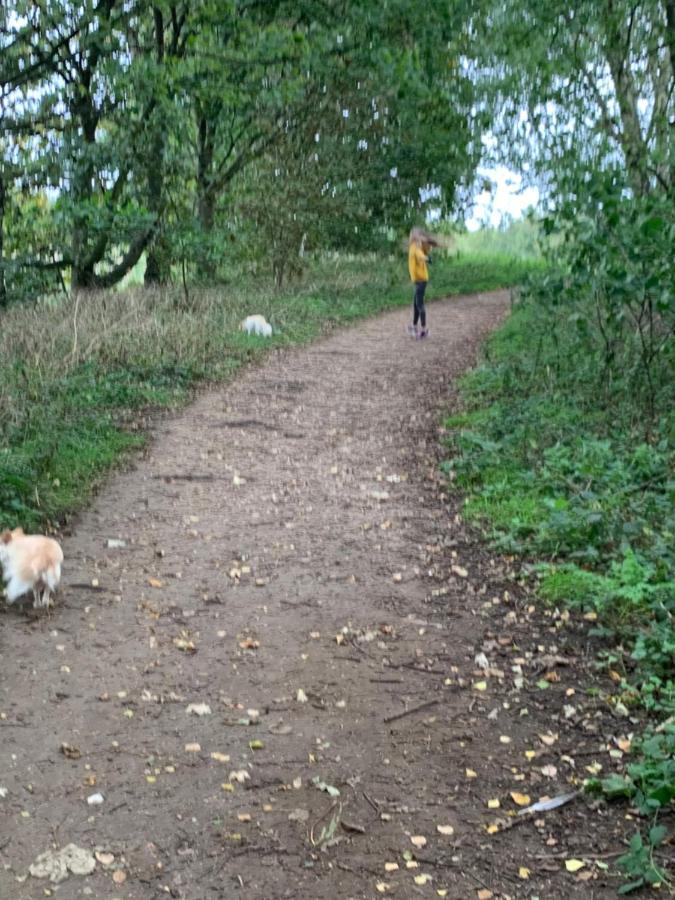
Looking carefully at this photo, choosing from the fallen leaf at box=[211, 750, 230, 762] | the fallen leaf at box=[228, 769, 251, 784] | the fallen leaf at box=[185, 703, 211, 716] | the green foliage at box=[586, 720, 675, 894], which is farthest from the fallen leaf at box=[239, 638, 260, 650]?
the green foliage at box=[586, 720, 675, 894]

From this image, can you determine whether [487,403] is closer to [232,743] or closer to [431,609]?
[431,609]

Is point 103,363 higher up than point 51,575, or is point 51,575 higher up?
point 103,363

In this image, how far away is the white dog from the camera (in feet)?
47.1

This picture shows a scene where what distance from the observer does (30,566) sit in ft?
17.6

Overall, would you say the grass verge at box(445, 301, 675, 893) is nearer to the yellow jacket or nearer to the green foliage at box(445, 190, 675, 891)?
the green foliage at box(445, 190, 675, 891)

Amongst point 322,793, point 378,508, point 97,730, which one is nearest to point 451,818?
point 322,793

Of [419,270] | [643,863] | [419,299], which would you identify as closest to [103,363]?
[419,299]

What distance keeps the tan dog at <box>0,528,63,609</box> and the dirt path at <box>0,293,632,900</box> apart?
161mm

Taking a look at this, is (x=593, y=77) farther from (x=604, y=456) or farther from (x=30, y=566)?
(x=30, y=566)

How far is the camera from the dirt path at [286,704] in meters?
3.51

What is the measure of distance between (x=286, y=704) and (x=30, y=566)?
1849 mm

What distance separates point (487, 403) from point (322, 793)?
7.05 m

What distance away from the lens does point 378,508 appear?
24.4ft

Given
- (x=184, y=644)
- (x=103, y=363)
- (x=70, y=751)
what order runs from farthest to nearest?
1. (x=103, y=363)
2. (x=184, y=644)
3. (x=70, y=751)
